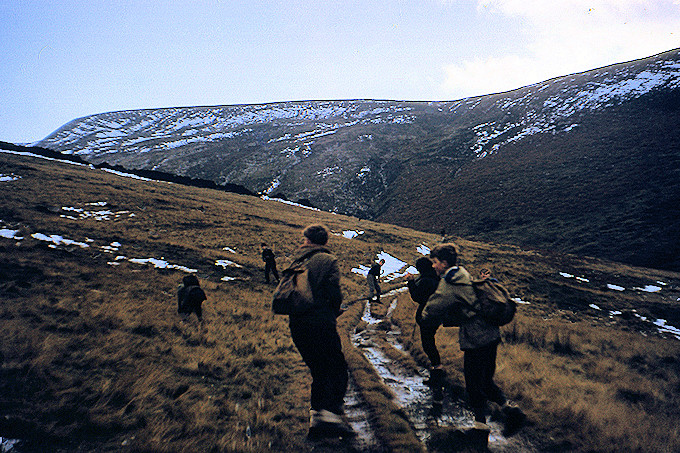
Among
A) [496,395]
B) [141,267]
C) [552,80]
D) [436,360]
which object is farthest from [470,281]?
[552,80]

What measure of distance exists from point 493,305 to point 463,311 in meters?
0.31

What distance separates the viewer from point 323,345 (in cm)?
351

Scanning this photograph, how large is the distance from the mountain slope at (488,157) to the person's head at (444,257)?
37.6 meters

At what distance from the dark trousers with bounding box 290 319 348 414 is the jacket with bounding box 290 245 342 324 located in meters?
0.07

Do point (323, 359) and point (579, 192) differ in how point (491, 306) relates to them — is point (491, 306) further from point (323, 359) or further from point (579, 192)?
point (579, 192)

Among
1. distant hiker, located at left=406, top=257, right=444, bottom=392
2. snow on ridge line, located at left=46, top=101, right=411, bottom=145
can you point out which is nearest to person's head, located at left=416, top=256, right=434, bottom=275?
distant hiker, located at left=406, top=257, right=444, bottom=392

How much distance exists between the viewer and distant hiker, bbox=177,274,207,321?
308 inches

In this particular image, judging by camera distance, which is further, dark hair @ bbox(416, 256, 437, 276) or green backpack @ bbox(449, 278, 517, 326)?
dark hair @ bbox(416, 256, 437, 276)

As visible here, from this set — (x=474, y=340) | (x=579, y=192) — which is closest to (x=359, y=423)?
(x=474, y=340)

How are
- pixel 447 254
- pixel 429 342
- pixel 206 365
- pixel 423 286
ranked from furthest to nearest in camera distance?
pixel 206 365 < pixel 423 286 < pixel 429 342 < pixel 447 254

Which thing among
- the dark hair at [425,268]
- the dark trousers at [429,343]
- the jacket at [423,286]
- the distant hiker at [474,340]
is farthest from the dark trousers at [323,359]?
the dark hair at [425,268]

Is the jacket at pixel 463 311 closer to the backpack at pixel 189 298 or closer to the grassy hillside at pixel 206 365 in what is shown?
the grassy hillside at pixel 206 365

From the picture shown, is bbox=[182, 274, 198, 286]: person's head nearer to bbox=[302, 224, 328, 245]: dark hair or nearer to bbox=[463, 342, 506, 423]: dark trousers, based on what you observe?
bbox=[302, 224, 328, 245]: dark hair

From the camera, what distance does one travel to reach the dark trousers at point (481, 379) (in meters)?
3.44
